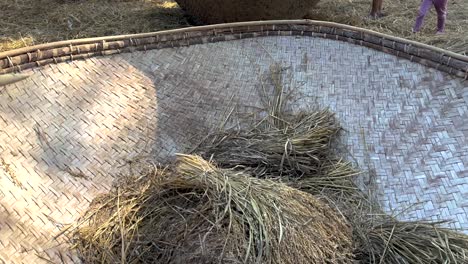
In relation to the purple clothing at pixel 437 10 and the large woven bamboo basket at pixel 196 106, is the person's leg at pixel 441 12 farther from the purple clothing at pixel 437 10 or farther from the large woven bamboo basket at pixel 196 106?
the large woven bamboo basket at pixel 196 106

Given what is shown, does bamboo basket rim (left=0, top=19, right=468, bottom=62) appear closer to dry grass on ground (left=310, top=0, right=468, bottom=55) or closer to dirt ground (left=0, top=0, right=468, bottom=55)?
dirt ground (left=0, top=0, right=468, bottom=55)

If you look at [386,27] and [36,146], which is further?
[386,27]

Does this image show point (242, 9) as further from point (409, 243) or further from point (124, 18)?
point (409, 243)

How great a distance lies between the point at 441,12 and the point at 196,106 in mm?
2242

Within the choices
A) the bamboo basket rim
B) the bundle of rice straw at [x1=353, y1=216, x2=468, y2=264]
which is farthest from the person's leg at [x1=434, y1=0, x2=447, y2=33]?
the bundle of rice straw at [x1=353, y1=216, x2=468, y2=264]

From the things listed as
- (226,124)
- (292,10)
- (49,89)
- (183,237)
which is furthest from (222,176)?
(292,10)

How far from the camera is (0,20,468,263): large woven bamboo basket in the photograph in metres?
1.63

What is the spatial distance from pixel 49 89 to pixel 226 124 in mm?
678

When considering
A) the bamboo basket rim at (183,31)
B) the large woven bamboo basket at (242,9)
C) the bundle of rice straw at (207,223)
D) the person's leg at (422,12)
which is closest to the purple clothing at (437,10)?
the person's leg at (422,12)

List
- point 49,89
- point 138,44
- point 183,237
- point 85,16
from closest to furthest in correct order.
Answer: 1. point 183,237
2. point 49,89
3. point 138,44
4. point 85,16

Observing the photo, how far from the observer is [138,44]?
2.05m

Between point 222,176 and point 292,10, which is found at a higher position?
point 222,176

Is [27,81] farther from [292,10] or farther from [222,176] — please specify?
[292,10]

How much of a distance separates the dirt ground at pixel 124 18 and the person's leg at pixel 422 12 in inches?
2.0
